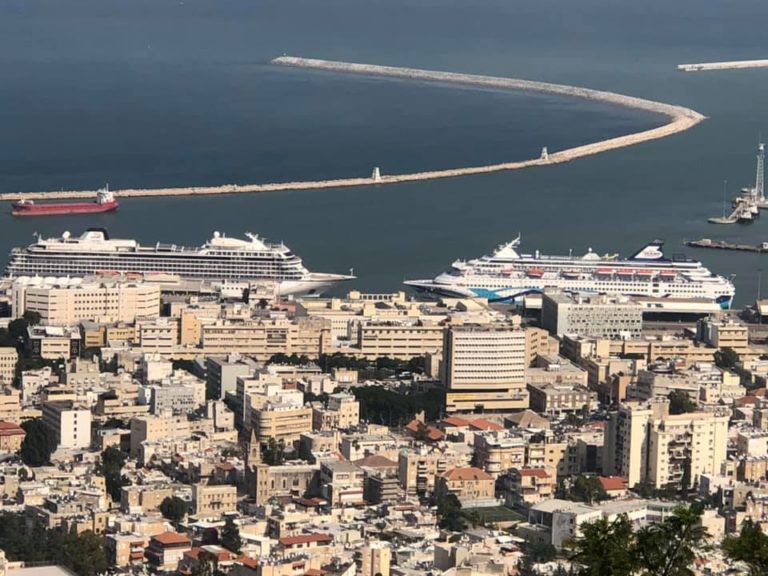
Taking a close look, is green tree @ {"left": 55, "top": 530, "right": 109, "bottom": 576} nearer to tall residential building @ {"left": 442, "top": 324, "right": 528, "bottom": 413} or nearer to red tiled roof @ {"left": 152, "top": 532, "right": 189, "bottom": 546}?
red tiled roof @ {"left": 152, "top": 532, "right": 189, "bottom": 546}

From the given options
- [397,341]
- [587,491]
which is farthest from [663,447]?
[397,341]

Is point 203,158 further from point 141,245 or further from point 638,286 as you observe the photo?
point 638,286

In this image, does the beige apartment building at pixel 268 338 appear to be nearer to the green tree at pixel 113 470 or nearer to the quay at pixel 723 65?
the green tree at pixel 113 470

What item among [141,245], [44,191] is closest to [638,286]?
[141,245]

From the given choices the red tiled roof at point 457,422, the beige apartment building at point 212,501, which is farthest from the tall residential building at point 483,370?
the beige apartment building at point 212,501

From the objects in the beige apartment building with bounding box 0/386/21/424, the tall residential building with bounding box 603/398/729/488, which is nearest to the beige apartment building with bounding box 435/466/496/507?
the tall residential building with bounding box 603/398/729/488

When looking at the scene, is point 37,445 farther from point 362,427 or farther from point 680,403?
point 680,403
